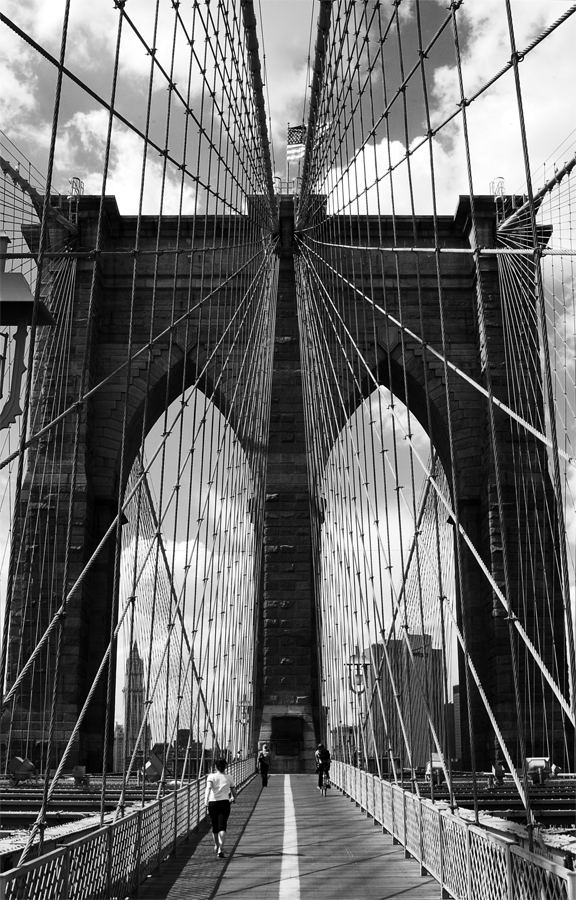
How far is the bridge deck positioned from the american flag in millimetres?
18689

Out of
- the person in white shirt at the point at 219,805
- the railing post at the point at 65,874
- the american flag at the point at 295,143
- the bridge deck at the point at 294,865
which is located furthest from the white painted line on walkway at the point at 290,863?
the american flag at the point at 295,143

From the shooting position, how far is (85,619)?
20.9 meters

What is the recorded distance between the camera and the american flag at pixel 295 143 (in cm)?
2581

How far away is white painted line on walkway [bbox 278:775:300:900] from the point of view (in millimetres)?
5977

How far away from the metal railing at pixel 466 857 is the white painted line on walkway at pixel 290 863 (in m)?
0.85

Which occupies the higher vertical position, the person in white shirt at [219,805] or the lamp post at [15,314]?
the lamp post at [15,314]

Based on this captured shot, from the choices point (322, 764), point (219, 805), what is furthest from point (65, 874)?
point (322, 764)

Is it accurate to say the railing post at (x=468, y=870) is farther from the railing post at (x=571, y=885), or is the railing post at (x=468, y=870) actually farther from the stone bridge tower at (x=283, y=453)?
the stone bridge tower at (x=283, y=453)

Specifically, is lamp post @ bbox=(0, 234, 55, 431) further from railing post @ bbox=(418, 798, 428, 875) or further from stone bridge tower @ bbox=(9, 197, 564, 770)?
stone bridge tower @ bbox=(9, 197, 564, 770)

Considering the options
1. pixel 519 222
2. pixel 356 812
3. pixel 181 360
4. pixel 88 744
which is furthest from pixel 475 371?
pixel 356 812

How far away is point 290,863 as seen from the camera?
7.29 meters

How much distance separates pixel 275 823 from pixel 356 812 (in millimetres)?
1726

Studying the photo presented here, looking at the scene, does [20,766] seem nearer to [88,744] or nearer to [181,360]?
[88,744]

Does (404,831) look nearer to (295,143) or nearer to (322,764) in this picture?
(322,764)
